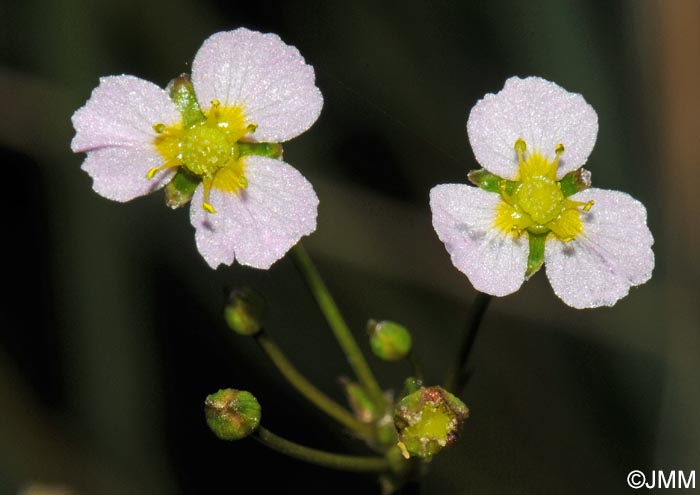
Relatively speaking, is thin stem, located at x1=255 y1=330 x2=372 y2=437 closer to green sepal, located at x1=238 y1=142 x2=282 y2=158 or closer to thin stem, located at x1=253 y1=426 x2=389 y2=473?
thin stem, located at x1=253 y1=426 x2=389 y2=473

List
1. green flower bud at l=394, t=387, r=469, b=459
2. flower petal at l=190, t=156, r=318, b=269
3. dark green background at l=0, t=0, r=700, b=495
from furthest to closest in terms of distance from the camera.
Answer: dark green background at l=0, t=0, r=700, b=495 < flower petal at l=190, t=156, r=318, b=269 < green flower bud at l=394, t=387, r=469, b=459

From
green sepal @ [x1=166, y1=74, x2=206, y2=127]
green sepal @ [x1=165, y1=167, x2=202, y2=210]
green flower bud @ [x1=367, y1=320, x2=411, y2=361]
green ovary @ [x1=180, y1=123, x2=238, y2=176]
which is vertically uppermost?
green sepal @ [x1=166, y1=74, x2=206, y2=127]

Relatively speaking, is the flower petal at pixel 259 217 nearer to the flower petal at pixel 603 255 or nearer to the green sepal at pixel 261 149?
the green sepal at pixel 261 149

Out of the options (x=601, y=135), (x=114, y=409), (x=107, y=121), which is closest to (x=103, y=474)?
(x=114, y=409)

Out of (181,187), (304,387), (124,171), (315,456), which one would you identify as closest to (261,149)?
(181,187)

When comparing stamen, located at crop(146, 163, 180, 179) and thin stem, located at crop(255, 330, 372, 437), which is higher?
stamen, located at crop(146, 163, 180, 179)

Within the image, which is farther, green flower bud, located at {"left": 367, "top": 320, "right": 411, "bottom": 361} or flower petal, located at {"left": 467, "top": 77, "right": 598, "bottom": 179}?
green flower bud, located at {"left": 367, "top": 320, "right": 411, "bottom": 361}

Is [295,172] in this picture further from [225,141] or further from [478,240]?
[478,240]

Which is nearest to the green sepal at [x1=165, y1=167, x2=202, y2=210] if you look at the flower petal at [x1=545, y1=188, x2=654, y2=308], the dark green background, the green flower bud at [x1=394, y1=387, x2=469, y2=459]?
the green flower bud at [x1=394, y1=387, x2=469, y2=459]

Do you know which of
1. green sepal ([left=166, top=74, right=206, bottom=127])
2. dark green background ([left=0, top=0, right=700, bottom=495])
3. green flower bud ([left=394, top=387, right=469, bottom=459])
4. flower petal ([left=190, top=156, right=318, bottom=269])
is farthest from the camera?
dark green background ([left=0, top=0, right=700, bottom=495])
